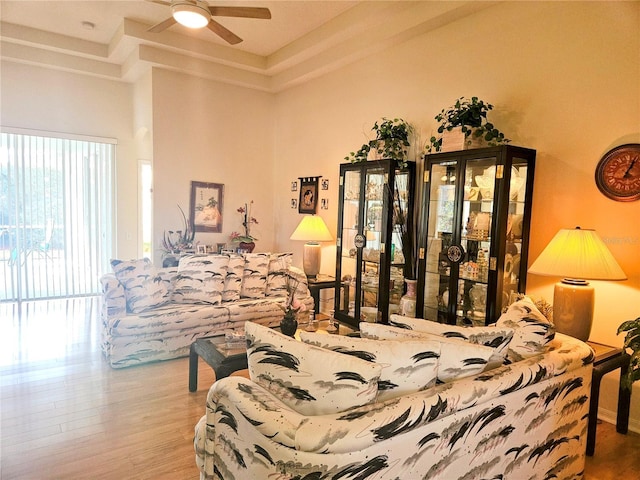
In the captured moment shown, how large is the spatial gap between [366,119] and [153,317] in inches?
131

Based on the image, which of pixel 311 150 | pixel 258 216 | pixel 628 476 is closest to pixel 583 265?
pixel 628 476

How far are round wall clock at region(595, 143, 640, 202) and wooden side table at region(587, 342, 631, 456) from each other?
1072mm

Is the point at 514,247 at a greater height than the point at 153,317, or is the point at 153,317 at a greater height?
the point at 514,247

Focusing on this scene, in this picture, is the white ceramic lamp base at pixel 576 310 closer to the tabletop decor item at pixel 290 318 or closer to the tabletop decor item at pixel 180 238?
the tabletop decor item at pixel 290 318

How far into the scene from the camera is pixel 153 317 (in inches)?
149

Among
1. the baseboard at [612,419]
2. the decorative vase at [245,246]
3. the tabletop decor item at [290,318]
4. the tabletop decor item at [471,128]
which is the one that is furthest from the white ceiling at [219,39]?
the baseboard at [612,419]

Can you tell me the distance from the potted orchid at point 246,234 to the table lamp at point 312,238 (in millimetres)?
1185

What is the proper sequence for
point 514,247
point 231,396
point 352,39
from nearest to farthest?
point 231,396 → point 514,247 → point 352,39

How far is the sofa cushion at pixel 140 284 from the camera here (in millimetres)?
3881

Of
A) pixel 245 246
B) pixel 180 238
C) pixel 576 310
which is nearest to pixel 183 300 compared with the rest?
pixel 180 238

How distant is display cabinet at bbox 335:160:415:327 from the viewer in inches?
171

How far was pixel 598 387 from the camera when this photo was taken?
8.31ft

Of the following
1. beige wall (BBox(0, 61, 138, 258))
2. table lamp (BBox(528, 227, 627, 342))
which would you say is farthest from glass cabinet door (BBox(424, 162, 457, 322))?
beige wall (BBox(0, 61, 138, 258))

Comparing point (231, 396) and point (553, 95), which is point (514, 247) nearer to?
point (553, 95)
